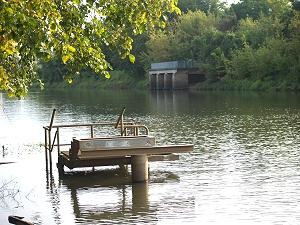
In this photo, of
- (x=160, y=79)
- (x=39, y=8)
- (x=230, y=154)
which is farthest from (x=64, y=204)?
(x=160, y=79)

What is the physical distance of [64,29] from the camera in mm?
12992

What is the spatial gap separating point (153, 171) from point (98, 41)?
588cm

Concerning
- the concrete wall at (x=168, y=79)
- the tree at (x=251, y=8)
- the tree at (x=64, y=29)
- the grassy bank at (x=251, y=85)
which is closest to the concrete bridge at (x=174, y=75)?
the concrete wall at (x=168, y=79)

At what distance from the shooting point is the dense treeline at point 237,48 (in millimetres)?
78312

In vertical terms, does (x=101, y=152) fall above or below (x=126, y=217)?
above

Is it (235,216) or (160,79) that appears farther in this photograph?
(160,79)

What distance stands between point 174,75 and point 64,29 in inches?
3404

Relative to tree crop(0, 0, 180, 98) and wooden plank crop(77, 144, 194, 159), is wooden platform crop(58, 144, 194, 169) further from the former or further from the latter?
tree crop(0, 0, 180, 98)

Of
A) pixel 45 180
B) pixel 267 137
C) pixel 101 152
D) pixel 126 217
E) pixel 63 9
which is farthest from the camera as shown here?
pixel 267 137

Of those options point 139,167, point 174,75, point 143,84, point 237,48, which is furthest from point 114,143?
point 143,84

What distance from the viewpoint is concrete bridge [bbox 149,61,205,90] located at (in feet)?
326

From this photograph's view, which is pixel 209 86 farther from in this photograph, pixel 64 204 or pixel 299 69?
pixel 64 204

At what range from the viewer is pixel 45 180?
18.5 metres

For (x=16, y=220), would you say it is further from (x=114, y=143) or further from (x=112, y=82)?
(x=112, y=82)
